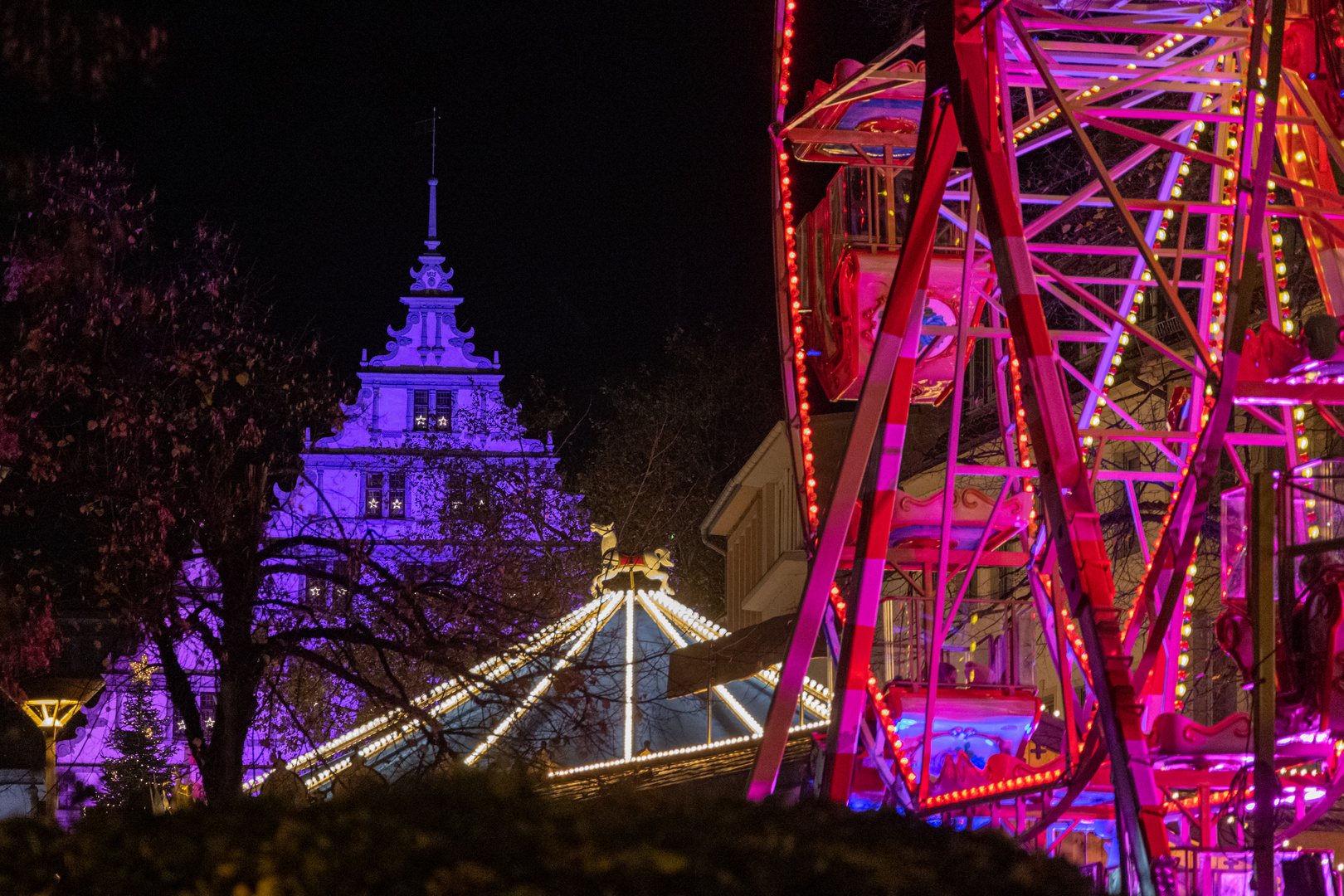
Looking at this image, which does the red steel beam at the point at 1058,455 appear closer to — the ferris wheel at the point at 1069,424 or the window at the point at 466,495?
the ferris wheel at the point at 1069,424

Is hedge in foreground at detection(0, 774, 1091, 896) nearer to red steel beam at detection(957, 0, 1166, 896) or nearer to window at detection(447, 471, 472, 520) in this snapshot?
red steel beam at detection(957, 0, 1166, 896)

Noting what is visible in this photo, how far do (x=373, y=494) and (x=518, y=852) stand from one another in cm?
4679

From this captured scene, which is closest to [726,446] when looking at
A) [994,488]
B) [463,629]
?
[994,488]

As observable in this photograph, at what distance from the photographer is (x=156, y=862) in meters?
3.82

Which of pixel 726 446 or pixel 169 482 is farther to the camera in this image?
pixel 726 446

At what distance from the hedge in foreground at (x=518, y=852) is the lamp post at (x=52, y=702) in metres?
12.4

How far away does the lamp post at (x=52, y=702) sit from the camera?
16.0m

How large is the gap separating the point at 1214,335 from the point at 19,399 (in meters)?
9.71

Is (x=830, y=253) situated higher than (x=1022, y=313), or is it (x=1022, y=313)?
(x=830, y=253)

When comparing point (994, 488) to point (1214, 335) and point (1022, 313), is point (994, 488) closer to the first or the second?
point (1214, 335)

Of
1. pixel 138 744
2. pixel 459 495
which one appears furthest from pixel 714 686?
pixel 138 744

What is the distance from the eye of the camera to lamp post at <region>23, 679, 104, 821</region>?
1605 centimetres

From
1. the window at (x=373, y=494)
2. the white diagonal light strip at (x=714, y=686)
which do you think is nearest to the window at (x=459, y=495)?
the window at (x=373, y=494)

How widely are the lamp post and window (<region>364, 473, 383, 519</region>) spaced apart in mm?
30813
